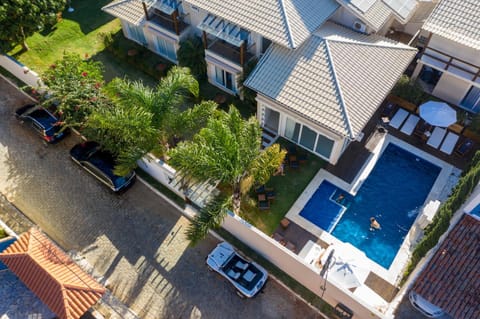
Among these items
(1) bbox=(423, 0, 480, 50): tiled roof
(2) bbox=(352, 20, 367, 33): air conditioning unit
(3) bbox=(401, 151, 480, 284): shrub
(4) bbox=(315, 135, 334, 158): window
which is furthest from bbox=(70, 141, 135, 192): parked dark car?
(1) bbox=(423, 0, 480, 50): tiled roof

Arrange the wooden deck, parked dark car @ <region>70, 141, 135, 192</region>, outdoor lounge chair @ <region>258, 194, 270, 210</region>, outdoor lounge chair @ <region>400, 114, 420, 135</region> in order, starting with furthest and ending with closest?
outdoor lounge chair @ <region>400, 114, 420, 135</region>
parked dark car @ <region>70, 141, 135, 192</region>
outdoor lounge chair @ <region>258, 194, 270, 210</region>
the wooden deck

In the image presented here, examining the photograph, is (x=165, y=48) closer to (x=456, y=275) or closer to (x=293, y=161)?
(x=293, y=161)

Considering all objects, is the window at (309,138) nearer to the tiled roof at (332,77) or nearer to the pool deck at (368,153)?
the pool deck at (368,153)

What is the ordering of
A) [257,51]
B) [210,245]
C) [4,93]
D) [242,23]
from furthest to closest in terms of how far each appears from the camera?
[4,93]
[257,51]
[242,23]
[210,245]

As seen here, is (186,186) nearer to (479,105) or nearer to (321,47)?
(321,47)

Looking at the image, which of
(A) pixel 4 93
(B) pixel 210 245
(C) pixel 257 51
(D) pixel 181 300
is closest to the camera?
(D) pixel 181 300

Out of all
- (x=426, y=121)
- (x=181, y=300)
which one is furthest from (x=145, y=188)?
(x=426, y=121)

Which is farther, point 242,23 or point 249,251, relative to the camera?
point 242,23

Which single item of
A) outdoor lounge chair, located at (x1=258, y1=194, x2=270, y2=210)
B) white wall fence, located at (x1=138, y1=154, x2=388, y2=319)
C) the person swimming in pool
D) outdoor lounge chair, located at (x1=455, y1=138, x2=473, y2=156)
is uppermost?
outdoor lounge chair, located at (x1=455, y1=138, x2=473, y2=156)

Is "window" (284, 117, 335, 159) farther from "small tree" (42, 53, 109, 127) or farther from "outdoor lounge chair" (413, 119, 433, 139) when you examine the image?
"small tree" (42, 53, 109, 127)
